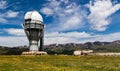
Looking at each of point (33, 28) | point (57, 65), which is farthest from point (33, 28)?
point (57, 65)

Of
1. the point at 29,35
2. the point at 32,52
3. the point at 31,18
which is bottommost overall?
the point at 32,52

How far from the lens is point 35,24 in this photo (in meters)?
151

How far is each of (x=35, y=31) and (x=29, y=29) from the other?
4490 millimetres

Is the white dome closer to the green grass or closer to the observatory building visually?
the observatory building

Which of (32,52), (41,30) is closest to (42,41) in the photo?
(41,30)

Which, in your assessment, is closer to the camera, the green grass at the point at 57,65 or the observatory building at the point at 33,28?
the green grass at the point at 57,65

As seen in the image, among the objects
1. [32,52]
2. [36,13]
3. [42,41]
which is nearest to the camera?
[32,52]

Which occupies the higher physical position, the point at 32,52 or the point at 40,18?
the point at 40,18

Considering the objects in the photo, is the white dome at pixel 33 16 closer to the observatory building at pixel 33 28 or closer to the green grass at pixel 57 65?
the observatory building at pixel 33 28

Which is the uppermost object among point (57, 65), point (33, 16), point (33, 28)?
point (33, 16)

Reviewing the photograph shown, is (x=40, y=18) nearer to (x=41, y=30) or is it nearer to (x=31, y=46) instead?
(x=41, y=30)

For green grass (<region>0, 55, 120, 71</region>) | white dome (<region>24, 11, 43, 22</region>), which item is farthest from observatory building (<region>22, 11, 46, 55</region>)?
green grass (<region>0, 55, 120, 71</region>)

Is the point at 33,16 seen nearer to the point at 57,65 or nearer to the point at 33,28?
the point at 33,28

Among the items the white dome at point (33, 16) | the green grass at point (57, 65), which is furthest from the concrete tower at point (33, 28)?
the green grass at point (57, 65)
